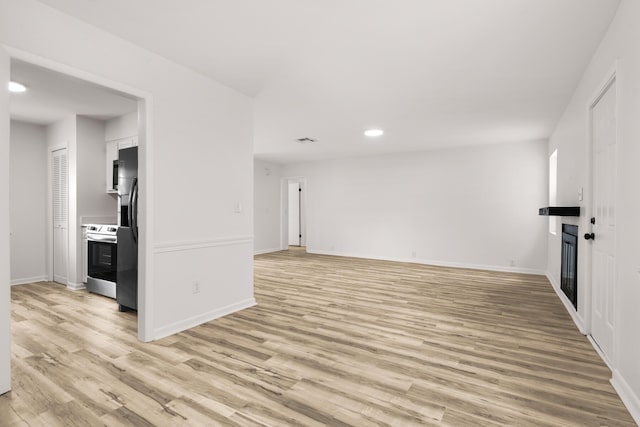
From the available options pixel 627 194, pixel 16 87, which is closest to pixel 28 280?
pixel 16 87

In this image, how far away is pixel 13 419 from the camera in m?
1.75

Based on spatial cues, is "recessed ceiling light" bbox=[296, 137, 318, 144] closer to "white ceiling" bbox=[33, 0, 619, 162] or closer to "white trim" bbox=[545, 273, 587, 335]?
"white ceiling" bbox=[33, 0, 619, 162]

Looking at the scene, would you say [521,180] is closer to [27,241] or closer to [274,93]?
[274,93]

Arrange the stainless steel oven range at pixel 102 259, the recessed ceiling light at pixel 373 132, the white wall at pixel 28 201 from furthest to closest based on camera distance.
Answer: the recessed ceiling light at pixel 373 132 < the white wall at pixel 28 201 < the stainless steel oven range at pixel 102 259

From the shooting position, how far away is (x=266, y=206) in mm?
8617

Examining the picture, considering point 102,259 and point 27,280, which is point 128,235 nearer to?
point 102,259

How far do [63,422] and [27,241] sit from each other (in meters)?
4.34

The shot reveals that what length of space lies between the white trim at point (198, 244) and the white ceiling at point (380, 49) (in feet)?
5.33

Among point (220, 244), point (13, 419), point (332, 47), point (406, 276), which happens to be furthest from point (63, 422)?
point (406, 276)

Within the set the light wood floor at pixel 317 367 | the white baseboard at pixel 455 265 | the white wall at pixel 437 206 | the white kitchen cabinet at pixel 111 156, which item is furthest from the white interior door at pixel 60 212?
the white baseboard at pixel 455 265

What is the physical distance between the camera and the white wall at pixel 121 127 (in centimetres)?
441

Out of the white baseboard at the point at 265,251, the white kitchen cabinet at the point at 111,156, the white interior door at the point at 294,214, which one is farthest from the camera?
the white interior door at the point at 294,214

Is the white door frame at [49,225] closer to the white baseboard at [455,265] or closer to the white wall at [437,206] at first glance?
the white wall at [437,206]

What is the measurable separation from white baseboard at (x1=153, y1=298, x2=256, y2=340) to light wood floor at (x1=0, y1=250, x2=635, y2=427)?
0.31 ft
